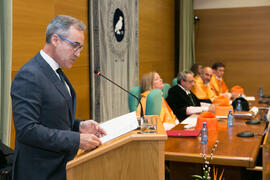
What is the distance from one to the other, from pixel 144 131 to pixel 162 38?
5.94 metres

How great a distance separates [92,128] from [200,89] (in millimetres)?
4136

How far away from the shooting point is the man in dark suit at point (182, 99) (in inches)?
168

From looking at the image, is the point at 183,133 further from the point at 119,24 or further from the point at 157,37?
the point at 157,37

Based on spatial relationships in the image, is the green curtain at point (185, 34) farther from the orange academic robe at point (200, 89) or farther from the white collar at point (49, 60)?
the white collar at point (49, 60)

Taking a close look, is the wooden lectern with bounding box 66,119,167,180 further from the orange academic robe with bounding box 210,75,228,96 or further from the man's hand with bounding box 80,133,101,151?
the orange academic robe with bounding box 210,75,228,96

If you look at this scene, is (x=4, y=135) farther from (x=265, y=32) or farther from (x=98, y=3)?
Result: (x=265, y=32)

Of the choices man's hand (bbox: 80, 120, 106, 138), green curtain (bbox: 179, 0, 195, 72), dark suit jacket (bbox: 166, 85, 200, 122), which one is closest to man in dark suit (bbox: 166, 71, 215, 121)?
dark suit jacket (bbox: 166, 85, 200, 122)

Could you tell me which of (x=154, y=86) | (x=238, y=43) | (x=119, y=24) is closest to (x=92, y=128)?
(x=154, y=86)

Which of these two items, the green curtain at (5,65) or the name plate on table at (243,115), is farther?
the name plate on table at (243,115)

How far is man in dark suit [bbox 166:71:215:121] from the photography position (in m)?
4.26

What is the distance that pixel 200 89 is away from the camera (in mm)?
5613

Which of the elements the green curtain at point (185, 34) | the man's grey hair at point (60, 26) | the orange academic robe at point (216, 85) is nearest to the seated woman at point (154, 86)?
the man's grey hair at point (60, 26)

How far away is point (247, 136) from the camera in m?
2.85

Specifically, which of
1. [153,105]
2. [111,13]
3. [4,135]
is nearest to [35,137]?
[4,135]
